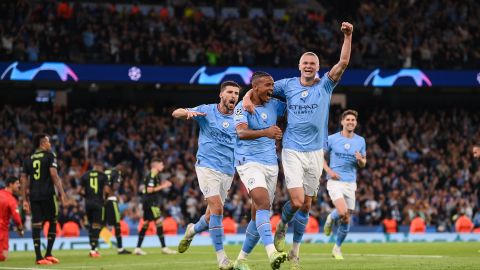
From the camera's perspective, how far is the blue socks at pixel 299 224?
14.8m

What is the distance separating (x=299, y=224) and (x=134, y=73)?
23247 mm

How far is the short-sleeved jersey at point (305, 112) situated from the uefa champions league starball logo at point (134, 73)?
75.7ft

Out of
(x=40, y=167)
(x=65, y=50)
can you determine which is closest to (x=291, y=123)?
(x=40, y=167)

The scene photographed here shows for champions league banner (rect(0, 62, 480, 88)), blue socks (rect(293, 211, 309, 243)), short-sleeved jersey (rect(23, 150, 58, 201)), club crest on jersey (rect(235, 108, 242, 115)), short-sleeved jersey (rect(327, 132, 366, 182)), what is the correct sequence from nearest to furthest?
club crest on jersey (rect(235, 108, 242, 115)), blue socks (rect(293, 211, 309, 243)), short-sleeved jersey (rect(23, 150, 58, 201)), short-sleeved jersey (rect(327, 132, 366, 182)), champions league banner (rect(0, 62, 480, 88))

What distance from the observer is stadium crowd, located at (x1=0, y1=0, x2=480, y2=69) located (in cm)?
3684

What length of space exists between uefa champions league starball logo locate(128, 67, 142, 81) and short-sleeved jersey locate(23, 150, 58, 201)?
57.3 ft

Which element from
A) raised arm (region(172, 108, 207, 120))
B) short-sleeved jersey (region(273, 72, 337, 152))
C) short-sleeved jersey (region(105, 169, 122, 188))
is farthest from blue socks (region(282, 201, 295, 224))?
short-sleeved jersey (region(105, 169, 122, 188))

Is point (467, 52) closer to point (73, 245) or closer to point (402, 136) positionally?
point (402, 136)

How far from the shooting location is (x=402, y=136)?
4169 cm

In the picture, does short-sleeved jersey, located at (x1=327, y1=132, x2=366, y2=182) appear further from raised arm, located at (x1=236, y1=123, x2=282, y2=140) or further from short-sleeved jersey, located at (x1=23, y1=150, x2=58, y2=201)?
raised arm, located at (x1=236, y1=123, x2=282, y2=140)

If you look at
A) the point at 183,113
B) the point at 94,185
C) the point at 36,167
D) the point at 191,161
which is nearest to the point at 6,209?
the point at 36,167

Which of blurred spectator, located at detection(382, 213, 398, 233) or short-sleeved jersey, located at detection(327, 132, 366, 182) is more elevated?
short-sleeved jersey, located at detection(327, 132, 366, 182)

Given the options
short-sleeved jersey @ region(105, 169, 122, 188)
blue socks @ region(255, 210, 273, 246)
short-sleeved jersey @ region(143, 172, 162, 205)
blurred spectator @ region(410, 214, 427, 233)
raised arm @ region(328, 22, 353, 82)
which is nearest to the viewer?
blue socks @ region(255, 210, 273, 246)

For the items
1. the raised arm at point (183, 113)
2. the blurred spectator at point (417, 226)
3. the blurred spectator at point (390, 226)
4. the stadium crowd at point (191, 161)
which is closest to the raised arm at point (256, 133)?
the raised arm at point (183, 113)
